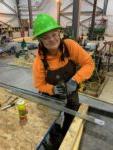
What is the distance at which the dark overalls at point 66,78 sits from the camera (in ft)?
5.41

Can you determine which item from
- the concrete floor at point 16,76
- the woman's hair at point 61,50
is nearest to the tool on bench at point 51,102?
the woman's hair at point 61,50

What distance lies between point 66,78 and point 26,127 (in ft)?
2.12

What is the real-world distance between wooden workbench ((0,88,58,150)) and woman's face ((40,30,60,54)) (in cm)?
59

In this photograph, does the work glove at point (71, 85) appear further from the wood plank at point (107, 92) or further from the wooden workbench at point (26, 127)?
the wood plank at point (107, 92)

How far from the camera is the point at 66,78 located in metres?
1.75

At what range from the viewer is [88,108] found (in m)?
1.68

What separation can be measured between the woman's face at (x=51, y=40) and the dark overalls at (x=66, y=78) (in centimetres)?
23

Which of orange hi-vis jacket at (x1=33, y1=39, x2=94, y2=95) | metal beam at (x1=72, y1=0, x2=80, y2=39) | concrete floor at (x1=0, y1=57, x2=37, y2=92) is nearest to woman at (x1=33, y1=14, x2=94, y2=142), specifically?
orange hi-vis jacket at (x1=33, y1=39, x2=94, y2=95)

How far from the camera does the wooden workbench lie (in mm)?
1219

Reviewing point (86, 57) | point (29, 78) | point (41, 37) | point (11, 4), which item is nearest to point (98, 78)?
point (29, 78)

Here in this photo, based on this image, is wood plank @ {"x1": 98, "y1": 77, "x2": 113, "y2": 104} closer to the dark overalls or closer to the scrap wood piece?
the dark overalls

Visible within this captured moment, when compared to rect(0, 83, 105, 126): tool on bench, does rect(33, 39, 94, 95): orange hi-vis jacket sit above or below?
above

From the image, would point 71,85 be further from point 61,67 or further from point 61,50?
point 61,50

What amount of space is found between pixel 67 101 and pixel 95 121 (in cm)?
37
